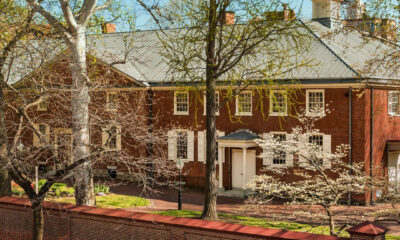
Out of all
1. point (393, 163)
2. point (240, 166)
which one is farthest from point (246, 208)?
point (393, 163)

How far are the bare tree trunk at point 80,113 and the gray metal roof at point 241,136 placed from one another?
1192 cm

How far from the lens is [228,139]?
2795 cm

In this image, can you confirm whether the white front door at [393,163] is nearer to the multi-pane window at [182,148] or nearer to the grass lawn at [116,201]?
the multi-pane window at [182,148]

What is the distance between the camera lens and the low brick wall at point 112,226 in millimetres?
10188

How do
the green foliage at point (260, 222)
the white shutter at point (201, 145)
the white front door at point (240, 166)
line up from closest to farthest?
the green foliage at point (260, 222) → the white front door at point (240, 166) → the white shutter at point (201, 145)

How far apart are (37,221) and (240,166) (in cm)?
1706

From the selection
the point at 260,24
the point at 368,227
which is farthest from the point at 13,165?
the point at 260,24

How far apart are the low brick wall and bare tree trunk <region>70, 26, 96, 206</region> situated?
844mm

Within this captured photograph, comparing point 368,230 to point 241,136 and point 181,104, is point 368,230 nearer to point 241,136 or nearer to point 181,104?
point 241,136

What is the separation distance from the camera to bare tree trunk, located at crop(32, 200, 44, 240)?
12.6 meters

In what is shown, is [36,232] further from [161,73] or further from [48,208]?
[161,73]

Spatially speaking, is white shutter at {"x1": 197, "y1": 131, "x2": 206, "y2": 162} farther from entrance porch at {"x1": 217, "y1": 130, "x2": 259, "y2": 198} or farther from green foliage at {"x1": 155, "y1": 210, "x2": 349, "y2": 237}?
green foliage at {"x1": 155, "y1": 210, "x2": 349, "y2": 237}

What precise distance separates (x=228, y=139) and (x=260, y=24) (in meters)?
10.8

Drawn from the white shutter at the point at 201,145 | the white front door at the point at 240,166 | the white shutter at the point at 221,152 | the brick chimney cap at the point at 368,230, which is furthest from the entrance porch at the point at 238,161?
the brick chimney cap at the point at 368,230
